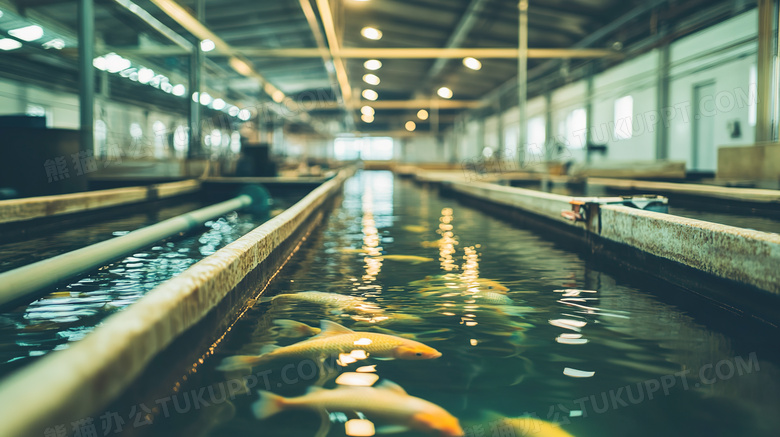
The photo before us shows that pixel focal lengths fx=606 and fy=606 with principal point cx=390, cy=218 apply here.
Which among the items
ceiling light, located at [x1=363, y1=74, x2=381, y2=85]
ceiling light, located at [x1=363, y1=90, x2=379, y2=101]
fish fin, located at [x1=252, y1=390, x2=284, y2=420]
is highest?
ceiling light, located at [x1=363, y1=90, x2=379, y2=101]

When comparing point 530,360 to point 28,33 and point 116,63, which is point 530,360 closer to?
point 28,33

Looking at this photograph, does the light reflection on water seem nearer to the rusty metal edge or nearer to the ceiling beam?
the rusty metal edge

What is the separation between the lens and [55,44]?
11.9 meters

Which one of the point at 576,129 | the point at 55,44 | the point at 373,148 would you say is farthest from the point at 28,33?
the point at 373,148

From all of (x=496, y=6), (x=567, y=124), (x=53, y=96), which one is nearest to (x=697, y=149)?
(x=496, y=6)

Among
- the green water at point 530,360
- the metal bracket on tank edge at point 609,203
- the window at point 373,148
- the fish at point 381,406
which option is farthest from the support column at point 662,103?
the window at point 373,148

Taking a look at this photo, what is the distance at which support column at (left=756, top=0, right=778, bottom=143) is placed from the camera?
7.36 m

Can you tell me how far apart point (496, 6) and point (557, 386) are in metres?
11.8

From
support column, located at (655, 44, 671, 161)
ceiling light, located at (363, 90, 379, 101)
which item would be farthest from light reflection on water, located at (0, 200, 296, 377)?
ceiling light, located at (363, 90, 379, 101)

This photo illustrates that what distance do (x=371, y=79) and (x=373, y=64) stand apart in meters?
4.12

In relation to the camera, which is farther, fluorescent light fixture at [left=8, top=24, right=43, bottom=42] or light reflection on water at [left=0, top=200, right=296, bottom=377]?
fluorescent light fixture at [left=8, top=24, right=43, bottom=42]

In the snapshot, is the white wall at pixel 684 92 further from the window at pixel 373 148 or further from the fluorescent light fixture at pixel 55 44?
the window at pixel 373 148

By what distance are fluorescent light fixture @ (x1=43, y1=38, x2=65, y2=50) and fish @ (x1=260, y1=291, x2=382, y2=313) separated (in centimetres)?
1109

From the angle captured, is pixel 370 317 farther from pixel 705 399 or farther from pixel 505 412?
pixel 705 399
